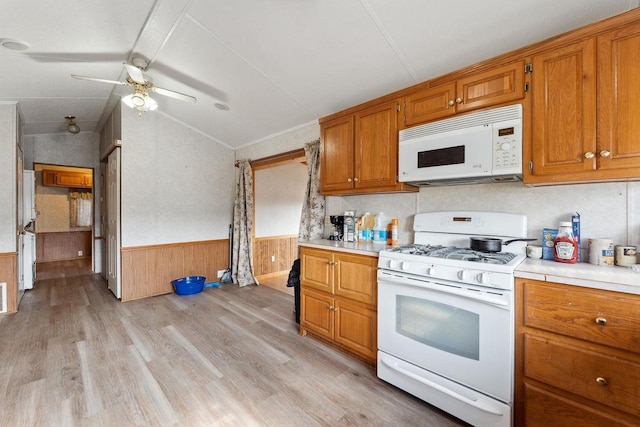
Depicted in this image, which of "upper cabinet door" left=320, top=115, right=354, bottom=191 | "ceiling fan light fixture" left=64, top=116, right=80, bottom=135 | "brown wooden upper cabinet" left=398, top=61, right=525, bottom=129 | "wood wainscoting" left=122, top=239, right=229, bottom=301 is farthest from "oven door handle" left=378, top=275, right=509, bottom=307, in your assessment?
"ceiling fan light fixture" left=64, top=116, right=80, bottom=135

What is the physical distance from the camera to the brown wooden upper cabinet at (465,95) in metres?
1.73

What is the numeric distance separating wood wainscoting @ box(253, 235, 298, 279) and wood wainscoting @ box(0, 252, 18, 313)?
9.89 ft

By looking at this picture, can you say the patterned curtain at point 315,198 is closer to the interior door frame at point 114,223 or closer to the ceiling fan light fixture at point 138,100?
the ceiling fan light fixture at point 138,100

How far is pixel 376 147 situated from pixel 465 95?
2.48 ft

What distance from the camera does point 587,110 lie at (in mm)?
1490

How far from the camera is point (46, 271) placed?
224 inches

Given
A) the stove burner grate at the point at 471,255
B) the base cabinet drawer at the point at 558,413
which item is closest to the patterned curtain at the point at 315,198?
the stove burner grate at the point at 471,255

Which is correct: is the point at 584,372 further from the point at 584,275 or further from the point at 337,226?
the point at 337,226

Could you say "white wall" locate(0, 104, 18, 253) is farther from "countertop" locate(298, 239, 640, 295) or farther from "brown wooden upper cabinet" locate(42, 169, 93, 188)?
"countertop" locate(298, 239, 640, 295)

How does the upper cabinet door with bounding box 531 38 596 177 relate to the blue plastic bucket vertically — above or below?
above

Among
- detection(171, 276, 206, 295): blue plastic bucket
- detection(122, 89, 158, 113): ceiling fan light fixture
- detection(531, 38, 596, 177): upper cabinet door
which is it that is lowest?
detection(171, 276, 206, 295): blue plastic bucket

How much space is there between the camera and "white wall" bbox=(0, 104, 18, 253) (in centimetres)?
337

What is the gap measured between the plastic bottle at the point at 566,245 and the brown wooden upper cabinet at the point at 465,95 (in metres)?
0.85

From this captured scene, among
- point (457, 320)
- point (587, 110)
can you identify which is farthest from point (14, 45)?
point (587, 110)
